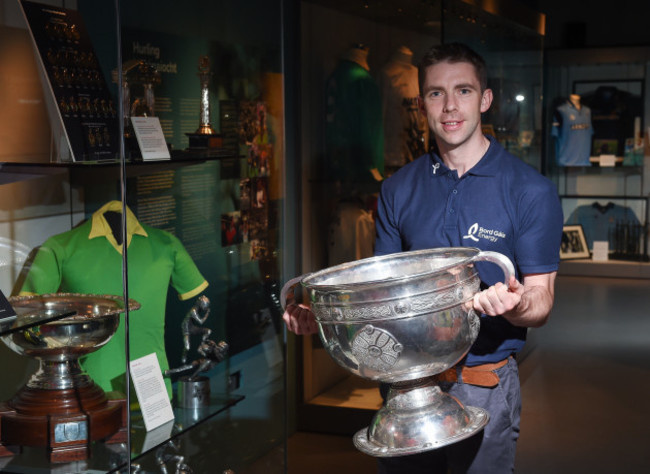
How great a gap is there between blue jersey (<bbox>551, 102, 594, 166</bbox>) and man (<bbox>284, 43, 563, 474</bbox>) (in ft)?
25.7

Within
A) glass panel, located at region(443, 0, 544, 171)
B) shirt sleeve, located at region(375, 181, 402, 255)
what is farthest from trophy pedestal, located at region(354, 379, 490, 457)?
glass panel, located at region(443, 0, 544, 171)

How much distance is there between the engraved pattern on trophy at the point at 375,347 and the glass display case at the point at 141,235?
31.6 inches

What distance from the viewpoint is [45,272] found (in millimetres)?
2287

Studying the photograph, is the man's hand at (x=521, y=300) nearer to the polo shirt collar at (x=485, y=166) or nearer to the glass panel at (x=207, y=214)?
the polo shirt collar at (x=485, y=166)

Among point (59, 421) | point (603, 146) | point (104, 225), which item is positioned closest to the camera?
point (59, 421)

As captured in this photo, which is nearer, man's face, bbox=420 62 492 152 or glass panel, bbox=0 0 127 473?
glass panel, bbox=0 0 127 473

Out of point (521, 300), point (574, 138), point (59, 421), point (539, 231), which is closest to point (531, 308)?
point (521, 300)

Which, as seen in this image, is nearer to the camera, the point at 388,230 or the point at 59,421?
the point at 59,421

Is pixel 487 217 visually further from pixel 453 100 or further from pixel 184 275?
pixel 184 275

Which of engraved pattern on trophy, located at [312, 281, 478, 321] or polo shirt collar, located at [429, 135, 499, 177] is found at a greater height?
polo shirt collar, located at [429, 135, 499, 177]

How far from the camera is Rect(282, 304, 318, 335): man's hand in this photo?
2.28 m

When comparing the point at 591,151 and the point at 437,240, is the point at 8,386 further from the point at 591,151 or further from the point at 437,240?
the point at 591,151

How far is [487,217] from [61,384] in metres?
1.19

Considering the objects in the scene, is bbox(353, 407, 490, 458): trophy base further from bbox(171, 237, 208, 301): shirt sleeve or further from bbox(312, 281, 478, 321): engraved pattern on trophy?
bbox(171, 237, 208, 301): shirt sleeve
